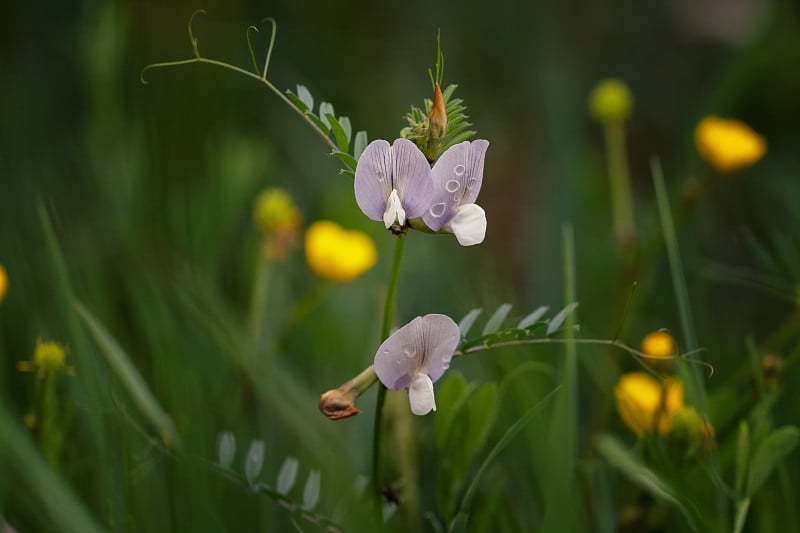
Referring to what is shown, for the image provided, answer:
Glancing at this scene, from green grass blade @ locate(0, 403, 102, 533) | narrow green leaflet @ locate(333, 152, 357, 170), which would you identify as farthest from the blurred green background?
narrow green leaflet @ locate(333, 152, 357, 170)

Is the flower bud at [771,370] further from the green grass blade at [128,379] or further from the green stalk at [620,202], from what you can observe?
the green grass blade at [128,379]

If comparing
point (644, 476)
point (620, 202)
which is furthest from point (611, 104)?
point (644, 476)

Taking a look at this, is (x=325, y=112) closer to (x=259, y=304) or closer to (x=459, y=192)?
(x=459, y=192)

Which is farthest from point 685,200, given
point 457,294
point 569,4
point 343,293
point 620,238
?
point 569,4

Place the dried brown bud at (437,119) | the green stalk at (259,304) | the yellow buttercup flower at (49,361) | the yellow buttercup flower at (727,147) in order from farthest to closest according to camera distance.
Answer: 1. the yellow buttercup flower at (727,147)
2. the green stalk at (259,304)
3. the yellow buttercup flower at (49,361)
4. the dried brown bud at (437,119)

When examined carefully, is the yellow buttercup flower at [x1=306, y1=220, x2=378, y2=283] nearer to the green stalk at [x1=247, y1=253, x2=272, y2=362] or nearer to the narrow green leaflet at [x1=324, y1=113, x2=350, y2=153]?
the green stalk at [x1=247, y1=253, x2=272, y2=362]

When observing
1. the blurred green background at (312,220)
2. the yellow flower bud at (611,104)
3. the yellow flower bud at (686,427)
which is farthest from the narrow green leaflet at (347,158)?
the yellow flower bud at (611,104)
